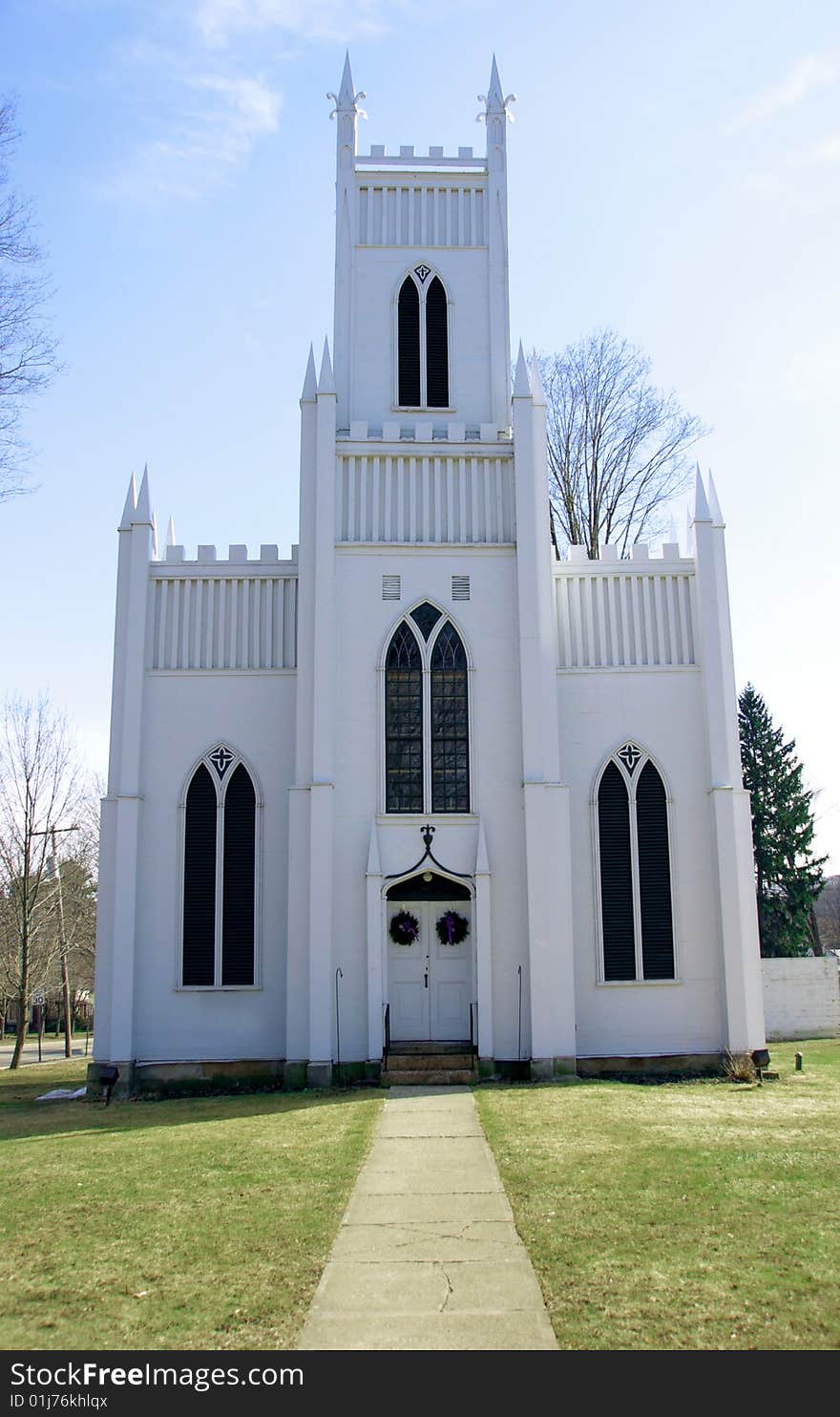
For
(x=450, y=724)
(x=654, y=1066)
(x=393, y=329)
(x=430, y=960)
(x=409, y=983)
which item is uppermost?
(x=393, y=329)

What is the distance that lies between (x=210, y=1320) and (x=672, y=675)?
16098 mm

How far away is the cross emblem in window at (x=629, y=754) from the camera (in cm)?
2058

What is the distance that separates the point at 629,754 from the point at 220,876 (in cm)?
755

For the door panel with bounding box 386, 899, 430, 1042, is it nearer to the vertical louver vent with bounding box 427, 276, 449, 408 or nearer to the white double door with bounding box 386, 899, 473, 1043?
the white double door with bounding box 386, 899, 473, 1043

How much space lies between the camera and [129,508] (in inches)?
843

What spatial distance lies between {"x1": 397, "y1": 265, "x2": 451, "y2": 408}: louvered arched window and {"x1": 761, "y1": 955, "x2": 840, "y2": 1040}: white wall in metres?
16.8

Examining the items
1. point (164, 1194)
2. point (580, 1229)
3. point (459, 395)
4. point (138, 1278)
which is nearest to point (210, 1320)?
point (138, 1278)

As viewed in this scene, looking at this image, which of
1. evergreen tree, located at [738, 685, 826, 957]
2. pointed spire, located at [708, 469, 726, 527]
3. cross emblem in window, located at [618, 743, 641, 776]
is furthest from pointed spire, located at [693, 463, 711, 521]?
evergreen tree, located at [738, 685, 826, 957]

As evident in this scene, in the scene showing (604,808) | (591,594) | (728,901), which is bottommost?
(728,901)

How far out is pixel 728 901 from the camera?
64.2ft

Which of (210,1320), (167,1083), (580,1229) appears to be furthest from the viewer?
(167,1083)

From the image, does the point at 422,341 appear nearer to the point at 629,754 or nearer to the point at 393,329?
the point at 393,329

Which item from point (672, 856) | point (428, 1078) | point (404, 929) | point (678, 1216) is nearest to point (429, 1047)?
point (428, 1078)
